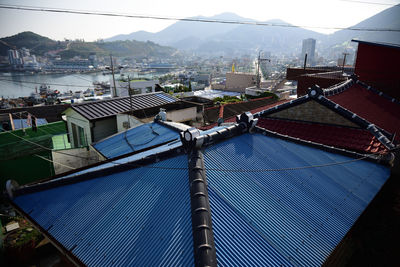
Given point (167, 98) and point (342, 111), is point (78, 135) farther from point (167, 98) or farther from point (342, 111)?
point (342, 111)

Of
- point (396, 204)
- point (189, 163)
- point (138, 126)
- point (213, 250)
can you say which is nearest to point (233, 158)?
point (189, 163)

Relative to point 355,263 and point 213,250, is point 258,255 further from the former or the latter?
point 355,263

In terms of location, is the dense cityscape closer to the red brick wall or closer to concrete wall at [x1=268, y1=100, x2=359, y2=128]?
concrete wall at [x1=268, y1=100, x2=359, y2=128]

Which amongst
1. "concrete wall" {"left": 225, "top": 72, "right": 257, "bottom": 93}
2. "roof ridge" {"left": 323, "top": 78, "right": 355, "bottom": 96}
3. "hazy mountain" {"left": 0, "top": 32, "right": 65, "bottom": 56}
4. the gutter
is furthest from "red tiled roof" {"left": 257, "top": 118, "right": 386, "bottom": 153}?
"hazy mountain" {"left": 0, "top": 32, "right": 65, "bottom": 56}

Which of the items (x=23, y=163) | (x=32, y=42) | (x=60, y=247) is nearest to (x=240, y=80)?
(x=23, y=163)

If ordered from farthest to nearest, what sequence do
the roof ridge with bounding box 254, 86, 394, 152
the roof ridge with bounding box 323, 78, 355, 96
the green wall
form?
the roof ridge with bounding box 323, 78, 355, 96 → the green wall → the roof ridge with bounding box 254, 86, 394, 152

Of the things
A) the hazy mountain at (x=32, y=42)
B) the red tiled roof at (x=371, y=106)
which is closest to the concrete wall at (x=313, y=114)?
the red tiled roof at (x=371, y=106)
